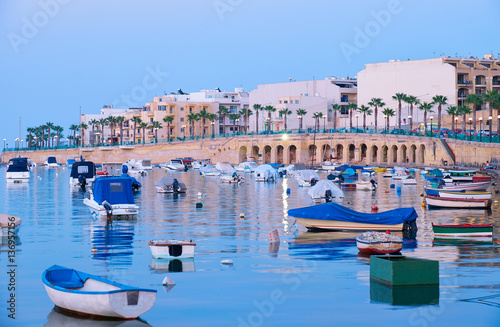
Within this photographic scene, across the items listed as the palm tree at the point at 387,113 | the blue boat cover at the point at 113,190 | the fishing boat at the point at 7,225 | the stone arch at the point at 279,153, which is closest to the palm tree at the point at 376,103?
the palm tree at the point at 387,113

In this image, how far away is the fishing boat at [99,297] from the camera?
18484mm

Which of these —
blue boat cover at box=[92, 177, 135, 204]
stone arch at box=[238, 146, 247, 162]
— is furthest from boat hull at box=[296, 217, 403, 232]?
stone arch at box=[238, 146, 247, 162]

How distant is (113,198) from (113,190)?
0.54m

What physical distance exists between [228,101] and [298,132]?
142ft

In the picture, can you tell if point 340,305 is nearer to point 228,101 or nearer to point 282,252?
point 282,252

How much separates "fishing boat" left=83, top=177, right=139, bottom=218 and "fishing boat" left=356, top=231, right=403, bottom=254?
18421mm

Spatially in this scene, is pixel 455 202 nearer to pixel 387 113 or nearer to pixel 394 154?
pixel 387 113

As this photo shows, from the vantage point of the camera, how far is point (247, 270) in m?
26.6

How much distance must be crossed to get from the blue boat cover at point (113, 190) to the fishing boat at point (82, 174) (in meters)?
38.2

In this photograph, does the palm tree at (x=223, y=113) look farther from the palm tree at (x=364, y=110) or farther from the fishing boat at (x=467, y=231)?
the fishing boat at (x=467, y=231)

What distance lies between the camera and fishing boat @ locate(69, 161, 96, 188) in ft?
271

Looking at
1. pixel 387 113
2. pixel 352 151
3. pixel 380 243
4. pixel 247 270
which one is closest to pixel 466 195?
pixel 380 243

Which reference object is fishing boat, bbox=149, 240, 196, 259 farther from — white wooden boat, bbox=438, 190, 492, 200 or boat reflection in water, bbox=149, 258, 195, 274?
white wooden boat, bbox=438, 190, 492, 200

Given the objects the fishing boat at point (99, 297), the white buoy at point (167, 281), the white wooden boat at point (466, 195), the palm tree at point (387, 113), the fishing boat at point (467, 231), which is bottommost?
the white buoy at point (167, 281)
